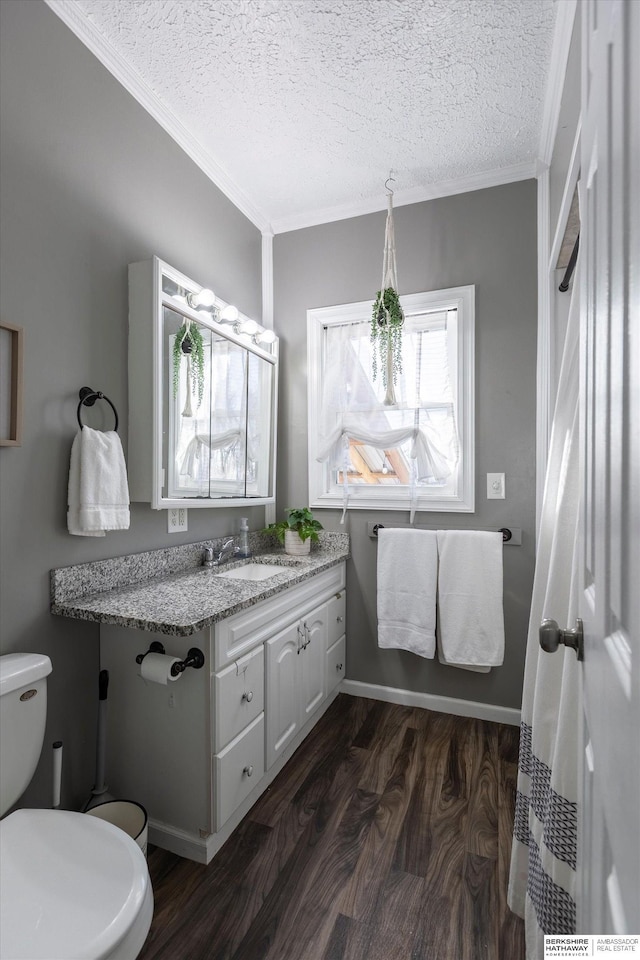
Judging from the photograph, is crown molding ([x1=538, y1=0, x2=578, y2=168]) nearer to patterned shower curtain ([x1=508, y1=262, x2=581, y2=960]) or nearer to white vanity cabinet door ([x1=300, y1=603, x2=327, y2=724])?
patterned shower curtain ([x1=508, y1=262, x2=581, y2=960])

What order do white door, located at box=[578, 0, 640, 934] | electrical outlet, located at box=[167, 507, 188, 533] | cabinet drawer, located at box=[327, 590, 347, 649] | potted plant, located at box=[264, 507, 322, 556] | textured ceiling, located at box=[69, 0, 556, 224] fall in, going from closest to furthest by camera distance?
white door, located at box=[578, 0, 640, 934], textured ceiling, located at box=[69, 0, 556, 224], electrical outlet, located at box=[167, 507, 188, 533], cabinet drawer, located at box=[327, 590, 347, 649], potted plant, located at box=[264, 507, 322, 556]

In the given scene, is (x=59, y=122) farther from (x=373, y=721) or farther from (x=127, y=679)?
(x=373, y=721)

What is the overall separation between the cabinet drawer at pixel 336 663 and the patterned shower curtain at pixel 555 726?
116cm

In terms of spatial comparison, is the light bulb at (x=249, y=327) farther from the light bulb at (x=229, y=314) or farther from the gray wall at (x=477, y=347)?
the gray wall at (x=477, y=347)

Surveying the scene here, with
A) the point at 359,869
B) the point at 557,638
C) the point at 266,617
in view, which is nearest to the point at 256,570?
the point at 266,617

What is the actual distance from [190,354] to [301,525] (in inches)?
41.9

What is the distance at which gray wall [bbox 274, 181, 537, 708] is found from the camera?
7.52 feet

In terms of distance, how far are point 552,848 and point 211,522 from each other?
176cm

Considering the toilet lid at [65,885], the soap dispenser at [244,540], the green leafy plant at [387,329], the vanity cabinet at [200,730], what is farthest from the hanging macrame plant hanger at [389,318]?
the toilet lid at [65,885]

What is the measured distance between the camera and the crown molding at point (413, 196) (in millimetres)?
2285

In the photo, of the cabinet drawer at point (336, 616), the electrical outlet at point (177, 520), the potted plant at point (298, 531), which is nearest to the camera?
the electrical outlet at point (177, 520)

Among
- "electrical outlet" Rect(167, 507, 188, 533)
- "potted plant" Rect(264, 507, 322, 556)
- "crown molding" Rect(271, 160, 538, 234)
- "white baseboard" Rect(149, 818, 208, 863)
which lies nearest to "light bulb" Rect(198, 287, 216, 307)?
"electrical outlet" Rect(167, 507, 188, 533)

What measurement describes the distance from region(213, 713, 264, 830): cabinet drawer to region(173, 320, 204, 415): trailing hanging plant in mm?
1318

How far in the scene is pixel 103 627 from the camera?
1.62m
